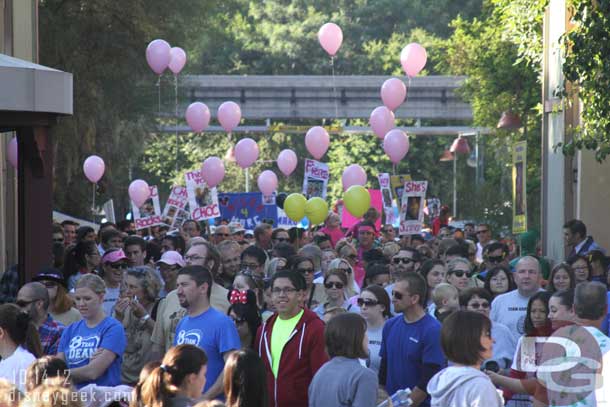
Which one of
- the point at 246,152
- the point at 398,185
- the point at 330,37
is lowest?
the point at 398,185

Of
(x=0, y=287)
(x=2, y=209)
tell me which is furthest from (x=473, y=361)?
(x=2, y=209)

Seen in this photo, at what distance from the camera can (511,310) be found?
10.6 meters

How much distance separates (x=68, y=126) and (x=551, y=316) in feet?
70.9

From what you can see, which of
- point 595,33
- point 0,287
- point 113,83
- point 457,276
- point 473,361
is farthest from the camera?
point 113,83

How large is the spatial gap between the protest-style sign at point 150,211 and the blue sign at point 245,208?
5.84 ft

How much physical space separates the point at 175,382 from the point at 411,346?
2556 mm

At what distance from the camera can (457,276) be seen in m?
11.4

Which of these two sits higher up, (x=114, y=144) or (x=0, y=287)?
(x=114, y=144)

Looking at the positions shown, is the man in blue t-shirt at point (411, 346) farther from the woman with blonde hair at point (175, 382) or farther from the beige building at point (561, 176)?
the beige building at point (561, 176)

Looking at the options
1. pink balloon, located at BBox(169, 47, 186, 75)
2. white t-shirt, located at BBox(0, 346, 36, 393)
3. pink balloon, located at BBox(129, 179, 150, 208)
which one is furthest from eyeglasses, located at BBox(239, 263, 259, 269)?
pink balloon, located at BBox(129, 179, 150, 208)

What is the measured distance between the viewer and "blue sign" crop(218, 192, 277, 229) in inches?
1211

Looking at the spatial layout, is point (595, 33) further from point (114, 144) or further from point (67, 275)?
point (114, 144)

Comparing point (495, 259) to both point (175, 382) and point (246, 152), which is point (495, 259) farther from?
point (246, 152)

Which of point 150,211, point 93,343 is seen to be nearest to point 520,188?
Result: point 93,343
